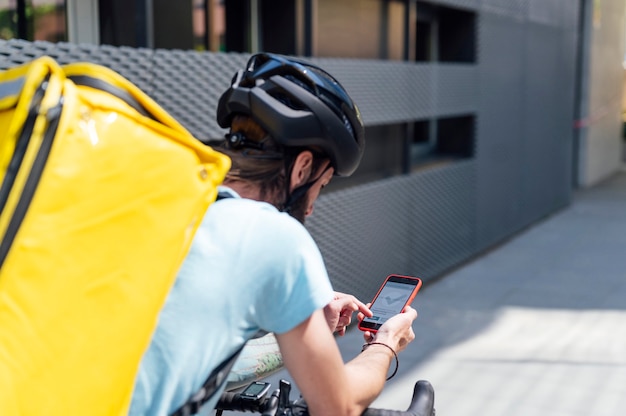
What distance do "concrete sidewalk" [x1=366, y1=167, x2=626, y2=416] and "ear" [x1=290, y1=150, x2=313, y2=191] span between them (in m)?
3.22

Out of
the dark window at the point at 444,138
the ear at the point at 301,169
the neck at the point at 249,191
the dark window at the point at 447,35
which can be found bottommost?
the dark window at the point at 444,138

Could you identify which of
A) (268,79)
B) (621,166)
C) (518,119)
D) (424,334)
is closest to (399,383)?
(424,334)

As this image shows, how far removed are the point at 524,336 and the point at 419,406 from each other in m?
4.79

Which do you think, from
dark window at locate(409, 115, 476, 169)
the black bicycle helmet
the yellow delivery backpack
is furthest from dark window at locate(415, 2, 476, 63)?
the yellow delivery backpack

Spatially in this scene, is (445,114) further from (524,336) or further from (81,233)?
(81,233)

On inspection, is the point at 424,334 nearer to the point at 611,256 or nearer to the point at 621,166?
the point at 611,256

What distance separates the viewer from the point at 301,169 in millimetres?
1776

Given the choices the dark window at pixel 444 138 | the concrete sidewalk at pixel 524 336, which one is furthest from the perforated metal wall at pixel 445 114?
the concrete sidewalk at pixel 524 336

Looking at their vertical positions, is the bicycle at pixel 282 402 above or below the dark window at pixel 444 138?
above

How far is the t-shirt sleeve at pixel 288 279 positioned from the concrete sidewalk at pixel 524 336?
3572 mm

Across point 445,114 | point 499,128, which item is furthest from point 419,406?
point 499,128

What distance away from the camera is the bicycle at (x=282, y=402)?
1.62 metres

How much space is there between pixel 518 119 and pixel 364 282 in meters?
4.69

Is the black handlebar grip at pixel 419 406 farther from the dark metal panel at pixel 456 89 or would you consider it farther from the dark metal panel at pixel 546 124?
the dark metal panel at pixel 546 124
